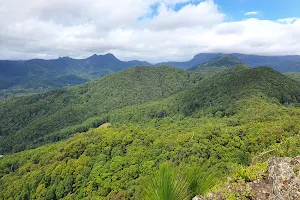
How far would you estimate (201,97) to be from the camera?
148 metres

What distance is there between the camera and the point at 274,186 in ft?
19.6

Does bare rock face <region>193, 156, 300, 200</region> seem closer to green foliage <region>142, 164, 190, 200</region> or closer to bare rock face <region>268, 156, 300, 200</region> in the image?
bare rock face <region>268, 156, 300, 200</region>

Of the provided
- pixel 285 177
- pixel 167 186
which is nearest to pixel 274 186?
pixel 285 177

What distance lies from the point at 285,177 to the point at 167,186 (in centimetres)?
333

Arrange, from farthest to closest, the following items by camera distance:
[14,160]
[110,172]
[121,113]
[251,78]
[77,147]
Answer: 1. [121,113]
2. [251,78]
3. [14,160]
4. [77,147]
5. [110,172]

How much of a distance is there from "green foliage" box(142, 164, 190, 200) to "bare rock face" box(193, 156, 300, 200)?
0.73 meters

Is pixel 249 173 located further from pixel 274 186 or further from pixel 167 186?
pixel 167 186

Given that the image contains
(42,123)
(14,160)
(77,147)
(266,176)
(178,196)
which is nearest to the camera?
(178,196)

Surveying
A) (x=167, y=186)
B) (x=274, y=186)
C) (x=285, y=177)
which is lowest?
(x=274, y=186)

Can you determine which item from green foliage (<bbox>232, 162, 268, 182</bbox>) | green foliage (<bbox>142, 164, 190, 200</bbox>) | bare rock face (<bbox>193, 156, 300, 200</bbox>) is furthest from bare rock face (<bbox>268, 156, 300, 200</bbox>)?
green foliage (<bbox>142, 164, 190, 200</bbox>)

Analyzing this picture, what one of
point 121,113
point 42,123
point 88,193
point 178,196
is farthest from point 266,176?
point 42,123

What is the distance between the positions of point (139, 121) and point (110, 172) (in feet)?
272

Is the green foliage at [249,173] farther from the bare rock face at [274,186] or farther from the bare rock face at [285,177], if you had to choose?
the bare rock face at [285,177]

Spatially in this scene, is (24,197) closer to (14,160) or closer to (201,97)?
(14,160)
